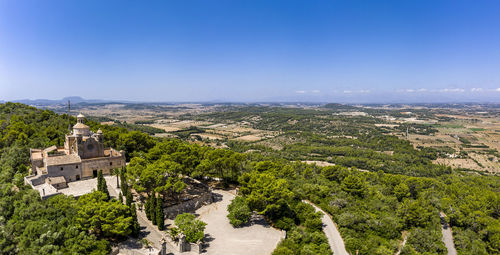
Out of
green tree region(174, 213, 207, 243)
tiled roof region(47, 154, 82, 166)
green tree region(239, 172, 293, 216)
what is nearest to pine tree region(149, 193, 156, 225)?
green tree region(174, 213, 207, 243)

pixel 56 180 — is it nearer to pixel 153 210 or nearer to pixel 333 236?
pixel 153 210

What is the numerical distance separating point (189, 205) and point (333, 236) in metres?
19.7

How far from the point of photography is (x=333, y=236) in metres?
33.2

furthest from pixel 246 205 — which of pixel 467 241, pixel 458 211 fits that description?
pixel 458 211

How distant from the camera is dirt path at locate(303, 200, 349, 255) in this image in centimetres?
2991

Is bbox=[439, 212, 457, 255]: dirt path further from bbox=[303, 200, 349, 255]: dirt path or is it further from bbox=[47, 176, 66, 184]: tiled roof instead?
bbox=[47, 176, 66, 184]: tiled roof

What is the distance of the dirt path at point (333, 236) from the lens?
29906mm

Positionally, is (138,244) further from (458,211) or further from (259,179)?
(458,211)

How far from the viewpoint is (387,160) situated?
305ft

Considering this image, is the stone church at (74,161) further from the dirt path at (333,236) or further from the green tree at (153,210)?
the dirt path at (333,236)

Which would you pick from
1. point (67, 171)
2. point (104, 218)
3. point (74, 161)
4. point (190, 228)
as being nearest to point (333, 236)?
point (190, 228)

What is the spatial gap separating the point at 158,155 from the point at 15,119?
41935 mm

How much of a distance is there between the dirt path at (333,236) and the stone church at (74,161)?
3455 cm

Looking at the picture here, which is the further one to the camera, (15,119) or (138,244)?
(15,119)
